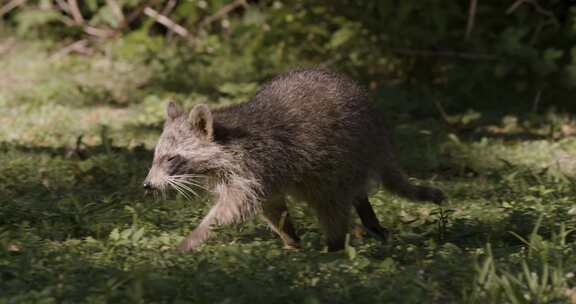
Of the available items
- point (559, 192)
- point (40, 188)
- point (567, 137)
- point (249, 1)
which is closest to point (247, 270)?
point (40, 188)

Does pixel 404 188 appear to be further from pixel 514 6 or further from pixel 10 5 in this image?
pixel 10 5

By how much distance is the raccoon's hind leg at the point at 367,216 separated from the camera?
554 cm

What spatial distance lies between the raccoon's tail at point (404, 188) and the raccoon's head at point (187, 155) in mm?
1148

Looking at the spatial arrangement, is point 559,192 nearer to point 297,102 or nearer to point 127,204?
point 297,102

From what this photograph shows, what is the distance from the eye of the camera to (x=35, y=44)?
451 inches

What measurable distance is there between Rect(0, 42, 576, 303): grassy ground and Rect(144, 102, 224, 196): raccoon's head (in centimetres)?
26

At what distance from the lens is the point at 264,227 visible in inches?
226

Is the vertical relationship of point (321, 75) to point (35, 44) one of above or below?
below

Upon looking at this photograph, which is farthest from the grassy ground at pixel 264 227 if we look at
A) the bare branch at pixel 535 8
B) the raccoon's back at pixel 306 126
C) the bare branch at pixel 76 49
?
the bare branch at pixel 76 49

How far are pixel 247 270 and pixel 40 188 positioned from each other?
7.91ft

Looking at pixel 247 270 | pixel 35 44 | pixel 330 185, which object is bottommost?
pixel 247 270

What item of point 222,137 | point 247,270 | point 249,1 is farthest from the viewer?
point 249,1

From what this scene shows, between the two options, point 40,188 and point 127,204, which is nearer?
point 127,204

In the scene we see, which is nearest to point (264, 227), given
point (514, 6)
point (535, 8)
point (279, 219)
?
point (279, 219)
